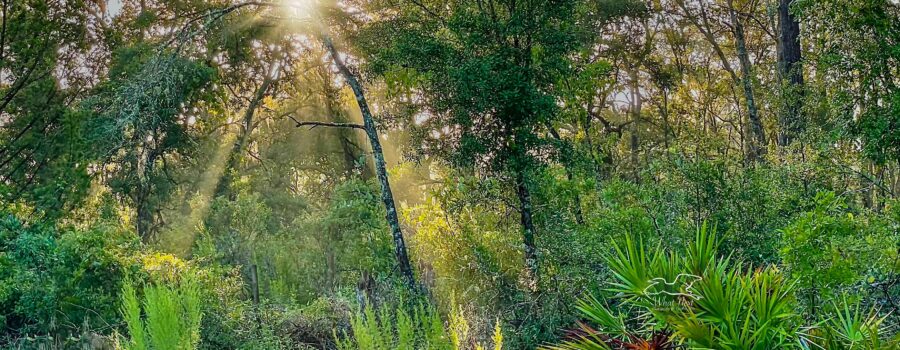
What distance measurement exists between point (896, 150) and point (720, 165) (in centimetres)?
177

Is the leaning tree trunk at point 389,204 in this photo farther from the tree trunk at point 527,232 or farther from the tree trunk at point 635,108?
the tree trunk at point 635,108

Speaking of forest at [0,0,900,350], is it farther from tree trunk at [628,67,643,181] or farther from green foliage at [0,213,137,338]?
tree trunk at [628,67,643,181]

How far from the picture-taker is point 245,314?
9.34m

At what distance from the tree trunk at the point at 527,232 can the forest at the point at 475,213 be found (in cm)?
4

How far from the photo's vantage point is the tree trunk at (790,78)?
1124 centimetres

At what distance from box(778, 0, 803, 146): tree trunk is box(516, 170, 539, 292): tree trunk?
427 centimetres

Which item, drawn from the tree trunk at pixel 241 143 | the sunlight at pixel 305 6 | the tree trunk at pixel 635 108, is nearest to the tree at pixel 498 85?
the sunlight at pixel 305 6

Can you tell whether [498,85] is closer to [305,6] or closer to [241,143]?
[305,6]

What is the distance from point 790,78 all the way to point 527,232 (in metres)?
6.61

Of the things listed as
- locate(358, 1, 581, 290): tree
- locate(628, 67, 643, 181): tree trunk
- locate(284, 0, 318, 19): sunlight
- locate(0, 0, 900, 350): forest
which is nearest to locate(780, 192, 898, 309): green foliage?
locate(0, 0, 900, 350): forest

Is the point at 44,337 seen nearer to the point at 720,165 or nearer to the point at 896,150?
the point at 720,165

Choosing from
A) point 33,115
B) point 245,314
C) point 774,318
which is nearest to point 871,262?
point 774,318

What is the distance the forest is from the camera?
5.16 metres

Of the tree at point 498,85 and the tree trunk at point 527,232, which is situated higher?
the tree at point 498,85
